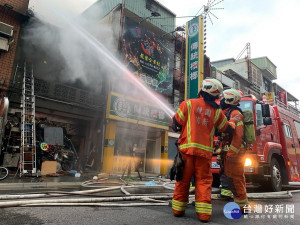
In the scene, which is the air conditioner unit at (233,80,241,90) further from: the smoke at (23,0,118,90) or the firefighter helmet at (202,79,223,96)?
the firefighter helmet at (202,79,223,96)

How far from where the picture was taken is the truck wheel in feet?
17.6

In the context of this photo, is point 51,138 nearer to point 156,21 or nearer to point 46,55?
point 46,55

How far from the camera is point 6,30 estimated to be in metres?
9.35

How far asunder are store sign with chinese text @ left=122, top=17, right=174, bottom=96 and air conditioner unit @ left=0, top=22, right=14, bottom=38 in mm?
5741

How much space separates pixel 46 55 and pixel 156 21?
335 inches

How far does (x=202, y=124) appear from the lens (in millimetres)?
2852

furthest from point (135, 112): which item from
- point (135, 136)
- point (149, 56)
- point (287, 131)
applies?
point (287, 131)

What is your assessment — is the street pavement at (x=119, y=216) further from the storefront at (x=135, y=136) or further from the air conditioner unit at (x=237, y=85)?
the air conditioner unit at (x=237, y=85)

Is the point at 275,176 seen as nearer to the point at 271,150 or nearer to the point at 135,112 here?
the point at 271,150

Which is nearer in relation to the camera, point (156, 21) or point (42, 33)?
point (42, 33)

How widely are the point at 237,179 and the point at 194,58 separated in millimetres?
12342

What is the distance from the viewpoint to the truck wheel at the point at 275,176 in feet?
17.6

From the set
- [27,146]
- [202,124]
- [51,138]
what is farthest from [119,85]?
[202,124]

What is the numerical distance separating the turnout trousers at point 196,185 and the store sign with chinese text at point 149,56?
11304mm
